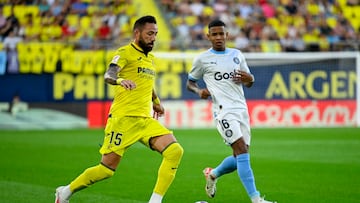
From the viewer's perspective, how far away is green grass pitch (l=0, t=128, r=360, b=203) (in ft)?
35.8

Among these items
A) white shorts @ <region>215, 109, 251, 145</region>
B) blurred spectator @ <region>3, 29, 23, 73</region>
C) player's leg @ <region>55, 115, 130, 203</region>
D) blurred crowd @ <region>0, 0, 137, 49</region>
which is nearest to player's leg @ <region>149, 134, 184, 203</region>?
player's leg @ <region>55, 115, 130, 203</region>

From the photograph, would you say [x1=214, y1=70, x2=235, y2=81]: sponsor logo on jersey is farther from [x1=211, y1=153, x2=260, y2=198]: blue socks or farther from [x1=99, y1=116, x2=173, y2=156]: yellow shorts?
[x1=99, y1=116, x2=173, y2=156]: yellow shorts

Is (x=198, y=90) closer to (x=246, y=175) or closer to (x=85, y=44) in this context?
(x=246, y=175)

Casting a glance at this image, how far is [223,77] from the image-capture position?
1015 cm

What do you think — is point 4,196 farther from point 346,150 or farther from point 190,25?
point 190,25

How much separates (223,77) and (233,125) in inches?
25.4

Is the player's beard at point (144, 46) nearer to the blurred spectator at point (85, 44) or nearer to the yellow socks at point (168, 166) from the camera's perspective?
the yellow socks at point (168, 166)

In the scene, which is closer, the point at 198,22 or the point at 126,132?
the point at 126,132

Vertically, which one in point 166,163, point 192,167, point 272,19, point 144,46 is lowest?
point 192,167

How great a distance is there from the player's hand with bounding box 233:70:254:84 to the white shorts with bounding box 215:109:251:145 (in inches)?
14.9

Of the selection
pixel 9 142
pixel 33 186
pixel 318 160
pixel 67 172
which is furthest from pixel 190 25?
pixel 33 186

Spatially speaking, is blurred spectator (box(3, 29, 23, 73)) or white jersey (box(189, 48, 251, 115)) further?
blurred spectator (box(3, 29, 23, 73))

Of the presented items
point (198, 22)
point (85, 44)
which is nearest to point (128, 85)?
point (85, 44)

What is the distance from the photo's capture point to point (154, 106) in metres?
9.89
